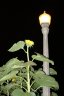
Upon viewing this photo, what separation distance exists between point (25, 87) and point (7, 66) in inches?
9.5

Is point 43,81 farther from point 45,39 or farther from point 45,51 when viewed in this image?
point 45,39

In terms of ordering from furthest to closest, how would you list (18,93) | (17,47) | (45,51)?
(45,51), (17,47), (18,93)

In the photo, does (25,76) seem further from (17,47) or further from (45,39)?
(45,39)

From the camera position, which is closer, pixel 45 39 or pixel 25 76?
pixel 25 76

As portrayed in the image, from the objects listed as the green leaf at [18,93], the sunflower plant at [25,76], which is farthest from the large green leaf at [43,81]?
the green leaf at [18,93]

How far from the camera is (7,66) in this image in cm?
200

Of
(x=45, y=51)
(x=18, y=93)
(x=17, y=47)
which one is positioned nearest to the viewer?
(x=18, y=93)

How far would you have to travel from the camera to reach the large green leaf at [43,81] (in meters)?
1.95

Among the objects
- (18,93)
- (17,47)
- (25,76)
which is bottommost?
(18,93)

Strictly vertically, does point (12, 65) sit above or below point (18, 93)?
above

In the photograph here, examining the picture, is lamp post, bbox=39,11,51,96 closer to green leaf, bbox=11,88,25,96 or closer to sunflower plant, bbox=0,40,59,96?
sunflower plant, bbox=0,40,59,96

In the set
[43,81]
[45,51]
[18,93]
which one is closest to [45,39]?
[45,51]

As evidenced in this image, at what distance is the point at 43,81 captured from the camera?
1.96 meters

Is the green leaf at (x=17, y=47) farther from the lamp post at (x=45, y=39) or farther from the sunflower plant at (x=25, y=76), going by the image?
the lamp post at (x=45, y=39)
